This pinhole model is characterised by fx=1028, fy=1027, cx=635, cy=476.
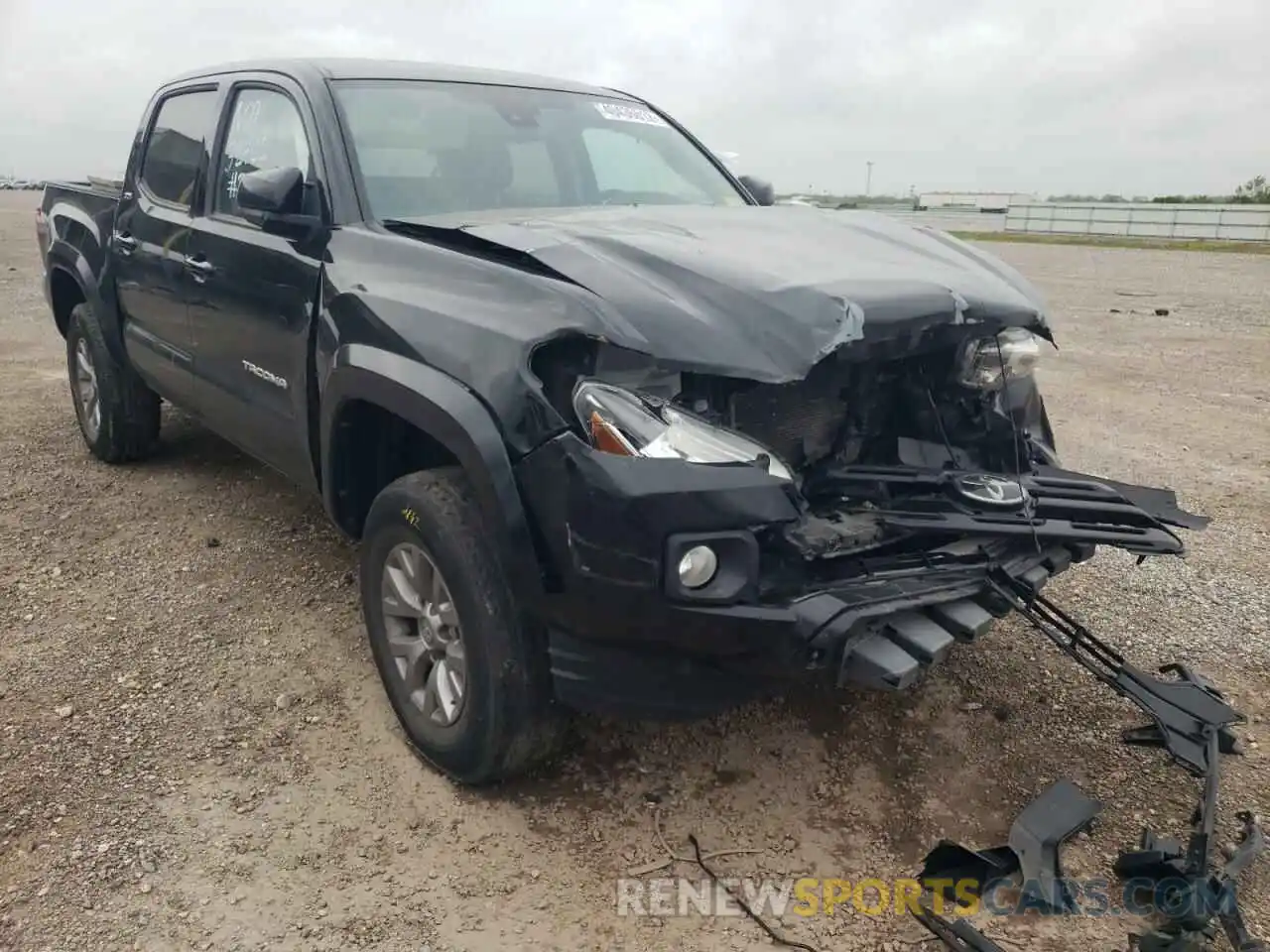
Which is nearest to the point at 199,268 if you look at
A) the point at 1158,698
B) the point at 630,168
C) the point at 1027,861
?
the point at 630,168

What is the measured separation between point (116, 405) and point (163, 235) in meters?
1.38

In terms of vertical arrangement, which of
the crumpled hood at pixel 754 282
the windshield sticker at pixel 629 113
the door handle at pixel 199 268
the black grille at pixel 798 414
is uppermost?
the windshield sticker at pixel 629 113

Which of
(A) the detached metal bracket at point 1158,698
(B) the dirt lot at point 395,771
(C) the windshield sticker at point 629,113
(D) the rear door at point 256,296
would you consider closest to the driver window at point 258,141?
(D) the rear door at point 256,296

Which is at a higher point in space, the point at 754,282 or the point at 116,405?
the point at 754,282

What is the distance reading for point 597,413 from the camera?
229 cm

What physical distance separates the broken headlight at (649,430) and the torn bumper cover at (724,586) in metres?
0.04

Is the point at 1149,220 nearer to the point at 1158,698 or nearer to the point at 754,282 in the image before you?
the point at 1158,698

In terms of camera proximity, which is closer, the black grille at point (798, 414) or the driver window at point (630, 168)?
the black grille at point (798, 414)

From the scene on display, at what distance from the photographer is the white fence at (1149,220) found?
3192 cm

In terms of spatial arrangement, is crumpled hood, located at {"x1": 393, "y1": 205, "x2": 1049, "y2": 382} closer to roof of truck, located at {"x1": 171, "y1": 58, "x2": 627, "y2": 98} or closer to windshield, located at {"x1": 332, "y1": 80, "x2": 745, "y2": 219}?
windshield, located at {"x1": 332, "y1": 80, "x2": 745, "y2": 219}

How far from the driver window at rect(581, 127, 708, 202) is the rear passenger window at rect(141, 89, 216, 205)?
158 cm

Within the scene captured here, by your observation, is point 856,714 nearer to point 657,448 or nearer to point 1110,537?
point 1110,537

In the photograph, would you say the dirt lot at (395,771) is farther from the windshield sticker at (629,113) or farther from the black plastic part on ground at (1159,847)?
the windshield sticker at (629,113)

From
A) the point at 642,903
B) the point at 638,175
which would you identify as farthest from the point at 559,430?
the point at 638,175
